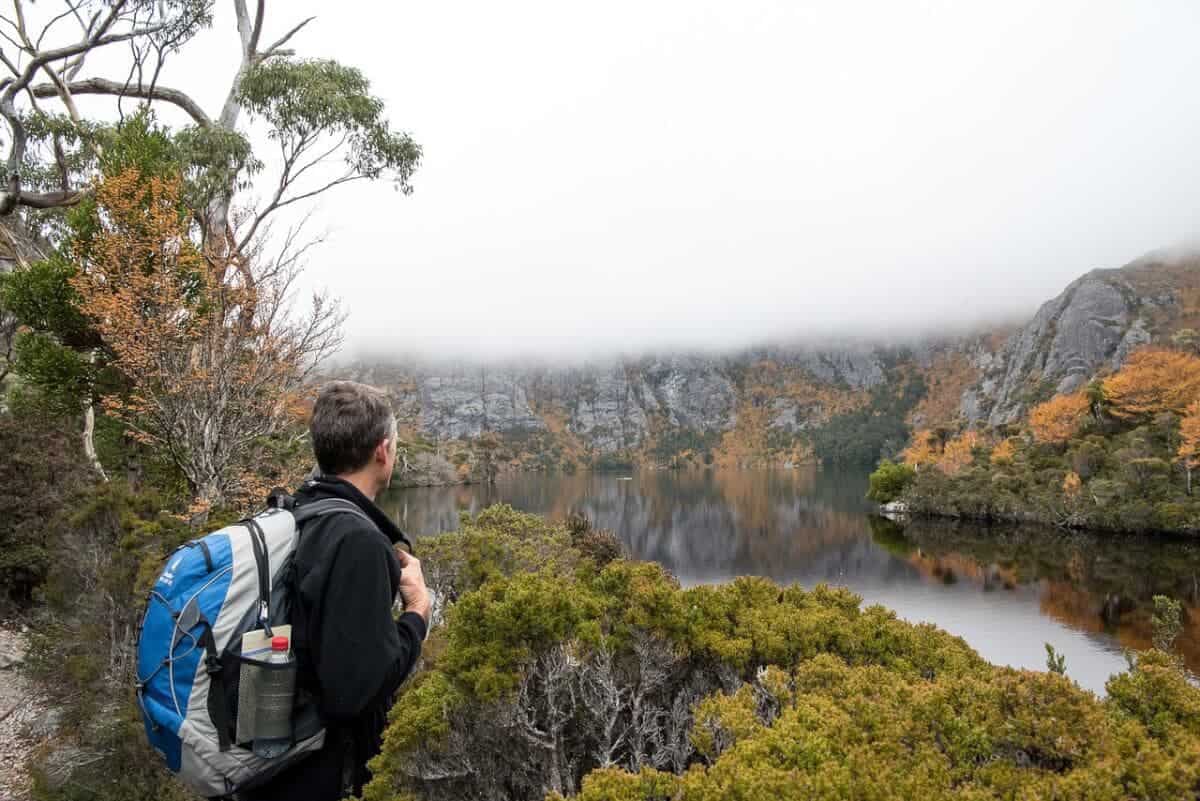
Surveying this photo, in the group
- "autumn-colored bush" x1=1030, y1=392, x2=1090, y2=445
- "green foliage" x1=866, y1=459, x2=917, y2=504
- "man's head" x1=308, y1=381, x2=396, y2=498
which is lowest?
"green foliage" x1=866, y1=459, x2=917, y2=504

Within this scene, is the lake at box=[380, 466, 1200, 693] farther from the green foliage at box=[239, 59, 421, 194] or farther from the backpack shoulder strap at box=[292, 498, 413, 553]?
the green foliage at box=[239, 59, 421, 194]

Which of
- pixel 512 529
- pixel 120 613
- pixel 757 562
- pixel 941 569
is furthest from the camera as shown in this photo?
pixel 757 562

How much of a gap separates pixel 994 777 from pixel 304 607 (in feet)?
7.75

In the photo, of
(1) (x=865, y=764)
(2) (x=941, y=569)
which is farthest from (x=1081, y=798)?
(2) (x=941, y=569)

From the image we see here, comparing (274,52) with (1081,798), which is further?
(274,52)

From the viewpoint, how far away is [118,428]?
34.4 feet

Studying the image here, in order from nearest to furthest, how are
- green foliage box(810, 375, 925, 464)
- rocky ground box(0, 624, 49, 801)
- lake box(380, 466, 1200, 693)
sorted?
rocky ground box(0, 624, 49, 801)
lake box(380, 466, 1200, 693)
green foliage box(810, 375, 925, 464)

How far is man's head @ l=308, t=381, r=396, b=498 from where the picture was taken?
199 cm

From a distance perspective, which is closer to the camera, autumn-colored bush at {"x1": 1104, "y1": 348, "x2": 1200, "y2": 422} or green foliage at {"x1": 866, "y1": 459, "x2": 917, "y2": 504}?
autumn-colored bush at {"x1": 1104, "y1": 348, "x2": 1200, "y2": 422}

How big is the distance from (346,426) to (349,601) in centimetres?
59

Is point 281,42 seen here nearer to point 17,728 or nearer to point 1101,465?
point 17,728

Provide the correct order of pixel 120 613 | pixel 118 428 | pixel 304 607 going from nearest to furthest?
pixel 304 607, pixel 120 613, pixel 118 428

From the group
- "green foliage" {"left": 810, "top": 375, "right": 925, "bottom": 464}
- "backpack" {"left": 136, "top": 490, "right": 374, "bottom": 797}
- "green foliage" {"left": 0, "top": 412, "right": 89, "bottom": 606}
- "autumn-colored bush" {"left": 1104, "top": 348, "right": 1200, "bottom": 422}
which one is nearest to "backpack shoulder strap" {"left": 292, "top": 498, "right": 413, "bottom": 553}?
"backpack" {"left": 136, "top": 490, "right": 374, "bottom": 797}

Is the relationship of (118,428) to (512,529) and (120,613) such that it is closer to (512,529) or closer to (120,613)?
(120,613)
